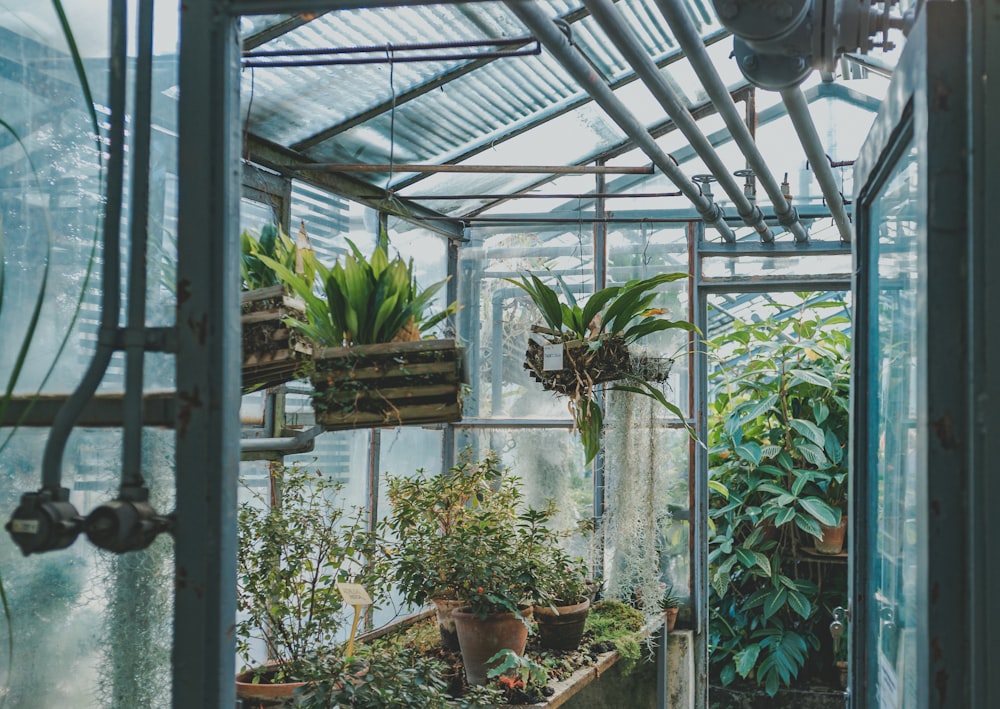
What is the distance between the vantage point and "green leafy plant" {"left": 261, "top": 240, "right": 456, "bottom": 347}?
2248mm

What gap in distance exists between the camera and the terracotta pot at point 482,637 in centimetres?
346

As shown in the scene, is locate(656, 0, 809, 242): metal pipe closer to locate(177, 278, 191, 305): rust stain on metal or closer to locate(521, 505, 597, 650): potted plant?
locate(177, 278, 191, 305): rust stain on metal

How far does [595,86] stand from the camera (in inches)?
111

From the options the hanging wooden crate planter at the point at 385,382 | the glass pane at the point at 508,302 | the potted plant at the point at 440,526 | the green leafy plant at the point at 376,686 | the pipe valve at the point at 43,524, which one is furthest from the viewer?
the glass pane at the point at 508,302

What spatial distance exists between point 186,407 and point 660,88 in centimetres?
209

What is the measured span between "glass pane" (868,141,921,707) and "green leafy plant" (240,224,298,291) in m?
1.42

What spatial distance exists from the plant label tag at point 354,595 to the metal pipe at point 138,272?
5.61ft

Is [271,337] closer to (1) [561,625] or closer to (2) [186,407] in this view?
(2) [186,407]

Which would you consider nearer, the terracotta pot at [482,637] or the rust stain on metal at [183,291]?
the rust stain on metal at [183,291]

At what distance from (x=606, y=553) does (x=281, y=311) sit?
297 centimetres

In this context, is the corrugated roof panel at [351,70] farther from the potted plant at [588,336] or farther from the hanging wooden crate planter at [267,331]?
the hanging wooden crate planter at [267,331]

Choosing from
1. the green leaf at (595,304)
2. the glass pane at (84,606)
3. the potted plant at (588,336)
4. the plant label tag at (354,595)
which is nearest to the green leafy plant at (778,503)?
the potted plant at (588,336)

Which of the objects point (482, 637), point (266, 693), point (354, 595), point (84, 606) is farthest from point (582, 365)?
point (84, 606)
